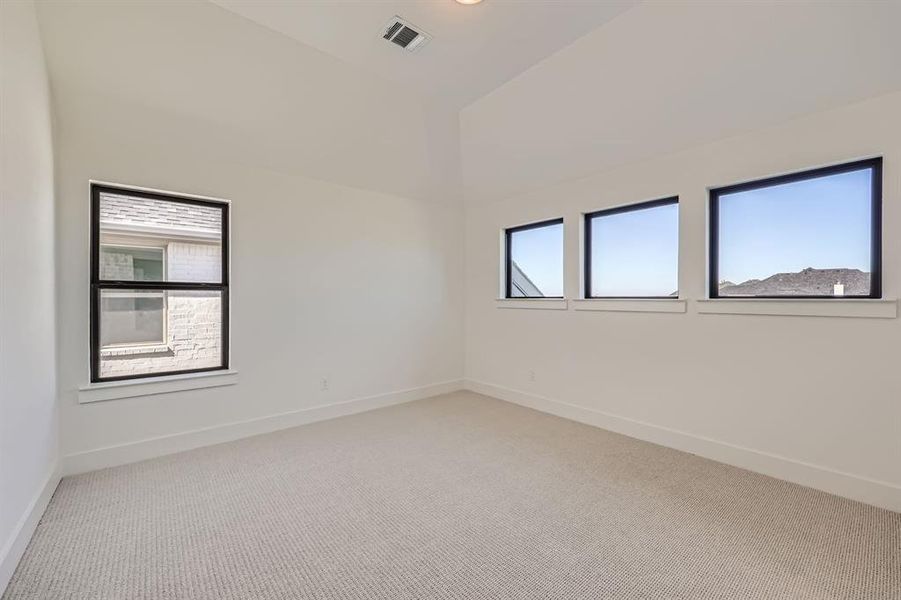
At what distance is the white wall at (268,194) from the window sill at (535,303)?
74 centimetres

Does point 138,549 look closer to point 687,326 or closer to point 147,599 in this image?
point 147,599

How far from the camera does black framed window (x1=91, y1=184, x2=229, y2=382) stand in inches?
112

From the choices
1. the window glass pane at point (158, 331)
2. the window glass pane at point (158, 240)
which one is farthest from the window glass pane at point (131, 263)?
the window glass pane at point (158, 331)

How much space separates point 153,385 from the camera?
297cm

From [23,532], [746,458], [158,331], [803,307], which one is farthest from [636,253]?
[23,532]

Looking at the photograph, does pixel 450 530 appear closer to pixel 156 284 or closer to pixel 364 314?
pixel 364 314

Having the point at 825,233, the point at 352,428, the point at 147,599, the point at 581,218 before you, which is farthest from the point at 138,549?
the point at 825,233

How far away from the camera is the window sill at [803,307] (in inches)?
89.5

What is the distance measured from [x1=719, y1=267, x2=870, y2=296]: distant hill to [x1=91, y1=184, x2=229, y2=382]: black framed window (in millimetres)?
4119

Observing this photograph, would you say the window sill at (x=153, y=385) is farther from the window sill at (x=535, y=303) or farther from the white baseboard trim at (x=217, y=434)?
the window sill at (x=535, y=303)

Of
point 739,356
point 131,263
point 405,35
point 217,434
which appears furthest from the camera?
point 217,434

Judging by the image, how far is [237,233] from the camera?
3.35 metres

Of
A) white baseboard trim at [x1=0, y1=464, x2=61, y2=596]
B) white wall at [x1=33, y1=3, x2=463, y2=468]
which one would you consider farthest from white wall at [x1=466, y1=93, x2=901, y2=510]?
white baseboard trim at [x1=0, y1=464, x2=61, y2=596]

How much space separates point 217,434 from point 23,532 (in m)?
1.41
